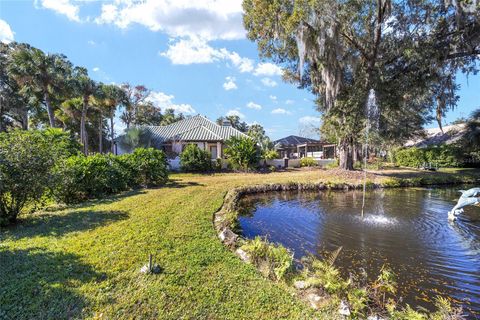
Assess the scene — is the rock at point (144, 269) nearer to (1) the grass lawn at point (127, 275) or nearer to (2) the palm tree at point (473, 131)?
(1) the grass lawn at point (127, 275)

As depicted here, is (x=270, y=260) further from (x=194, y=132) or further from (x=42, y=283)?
(x=194, y=132)

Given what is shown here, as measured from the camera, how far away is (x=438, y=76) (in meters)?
13.1

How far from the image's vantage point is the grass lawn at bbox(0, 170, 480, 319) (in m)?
2.78

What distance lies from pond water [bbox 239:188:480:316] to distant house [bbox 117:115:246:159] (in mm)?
12674

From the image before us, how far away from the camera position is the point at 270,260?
3889mm

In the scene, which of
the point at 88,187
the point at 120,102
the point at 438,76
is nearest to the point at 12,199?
the point at 88,187

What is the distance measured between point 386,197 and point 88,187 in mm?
11874

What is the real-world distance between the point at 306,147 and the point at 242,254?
31427 millimetres

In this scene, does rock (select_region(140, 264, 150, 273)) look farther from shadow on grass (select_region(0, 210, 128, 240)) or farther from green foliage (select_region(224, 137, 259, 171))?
green foliage (select_region(224, 137, 259, 171))

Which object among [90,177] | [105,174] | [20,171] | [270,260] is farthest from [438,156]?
[20,171]

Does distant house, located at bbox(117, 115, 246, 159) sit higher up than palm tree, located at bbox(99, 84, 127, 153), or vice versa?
palm tree, located at bbox(99, 84, 127, 153)

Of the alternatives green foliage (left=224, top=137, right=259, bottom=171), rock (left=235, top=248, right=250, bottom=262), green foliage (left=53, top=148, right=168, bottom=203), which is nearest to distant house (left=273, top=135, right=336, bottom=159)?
green foliage (left=224, top=137, right=259, bottom=171)

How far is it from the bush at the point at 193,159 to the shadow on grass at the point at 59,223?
34.3ft

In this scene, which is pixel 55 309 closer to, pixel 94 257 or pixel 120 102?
pixel 94 257
